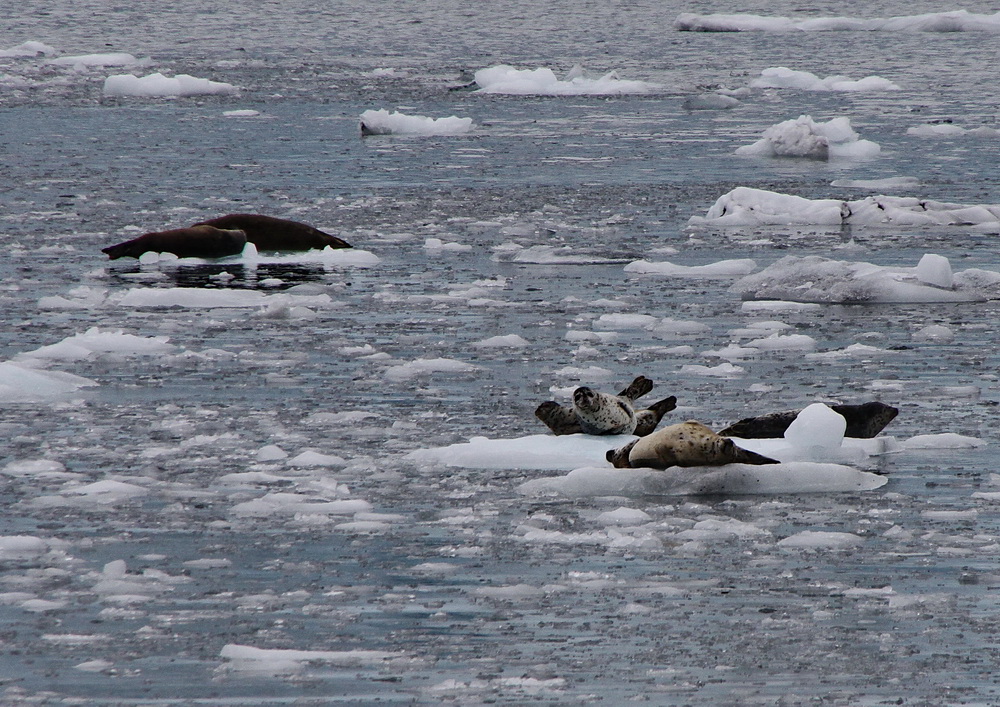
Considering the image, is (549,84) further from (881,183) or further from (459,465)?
(459,465)

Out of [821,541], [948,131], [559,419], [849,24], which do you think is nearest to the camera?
[821,541]

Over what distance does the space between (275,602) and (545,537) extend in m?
0.98

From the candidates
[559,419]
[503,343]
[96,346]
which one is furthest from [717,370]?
[96,346]

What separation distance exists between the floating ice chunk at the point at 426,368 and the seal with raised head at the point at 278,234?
4079 millimetres

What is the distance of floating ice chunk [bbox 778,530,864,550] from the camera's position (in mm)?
5270

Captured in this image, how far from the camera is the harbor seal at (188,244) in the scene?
11.8 metres

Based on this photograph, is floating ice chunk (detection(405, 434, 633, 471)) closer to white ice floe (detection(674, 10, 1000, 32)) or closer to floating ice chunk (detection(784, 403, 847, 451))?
floating ice chunk (detection(784, 403, 847, 451))

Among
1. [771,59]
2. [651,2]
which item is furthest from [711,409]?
[651,2]

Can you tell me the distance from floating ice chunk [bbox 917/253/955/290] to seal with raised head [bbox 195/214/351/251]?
13.4 ft

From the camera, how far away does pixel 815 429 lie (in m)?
6.30

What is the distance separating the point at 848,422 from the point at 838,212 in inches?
298

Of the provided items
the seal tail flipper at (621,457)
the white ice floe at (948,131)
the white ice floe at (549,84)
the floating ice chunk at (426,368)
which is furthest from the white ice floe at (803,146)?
the seal tail flipper at (621,457)

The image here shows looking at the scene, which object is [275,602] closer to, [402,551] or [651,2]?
[402,551]

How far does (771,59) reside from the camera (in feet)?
120
